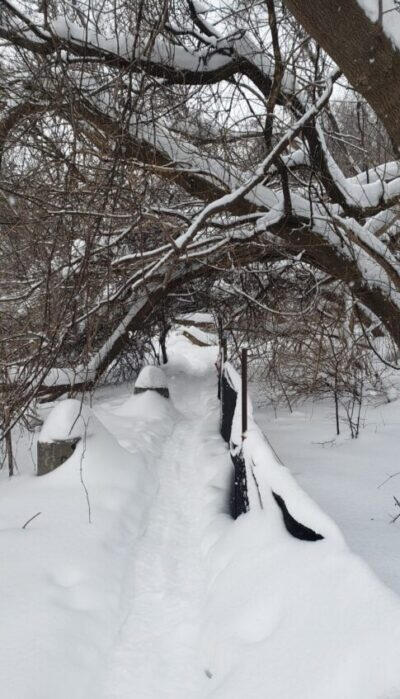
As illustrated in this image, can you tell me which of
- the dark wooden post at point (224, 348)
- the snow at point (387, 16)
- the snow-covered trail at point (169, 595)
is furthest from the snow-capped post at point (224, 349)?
the snow at point (387, 16)

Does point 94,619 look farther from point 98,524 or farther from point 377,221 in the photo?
point 377,221

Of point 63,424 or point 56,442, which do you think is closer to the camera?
point 56,442

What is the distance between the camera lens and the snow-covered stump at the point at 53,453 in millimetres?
6035

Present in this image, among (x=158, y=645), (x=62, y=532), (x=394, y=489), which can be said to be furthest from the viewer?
(x=394, y=489)

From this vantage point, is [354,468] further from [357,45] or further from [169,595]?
[357,45]

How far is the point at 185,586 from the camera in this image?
4.21 meters

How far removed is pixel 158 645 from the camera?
3.48 meters

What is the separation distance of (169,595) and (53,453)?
2538 mm

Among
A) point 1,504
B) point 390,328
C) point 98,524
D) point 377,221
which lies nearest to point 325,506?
point 390,328

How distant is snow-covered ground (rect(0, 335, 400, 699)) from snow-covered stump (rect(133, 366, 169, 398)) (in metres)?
4.32

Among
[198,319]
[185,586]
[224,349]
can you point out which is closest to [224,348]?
[224,349]

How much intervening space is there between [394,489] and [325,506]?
839mm

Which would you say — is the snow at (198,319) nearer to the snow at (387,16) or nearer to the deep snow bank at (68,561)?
the deep snow bank at (68,561)

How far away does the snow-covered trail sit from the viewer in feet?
10.3
